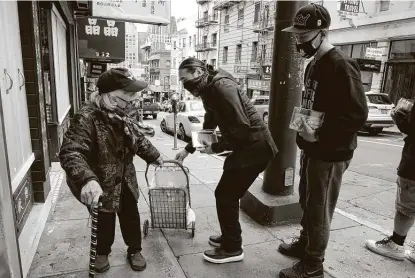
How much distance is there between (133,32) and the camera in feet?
353

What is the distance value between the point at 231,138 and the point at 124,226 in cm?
128

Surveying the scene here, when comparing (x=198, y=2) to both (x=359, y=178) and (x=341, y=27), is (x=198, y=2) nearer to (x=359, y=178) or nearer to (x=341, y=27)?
(x=341, y=27)

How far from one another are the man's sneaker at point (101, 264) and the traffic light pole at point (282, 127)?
1.85 m

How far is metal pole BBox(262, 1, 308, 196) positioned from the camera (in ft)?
11.8

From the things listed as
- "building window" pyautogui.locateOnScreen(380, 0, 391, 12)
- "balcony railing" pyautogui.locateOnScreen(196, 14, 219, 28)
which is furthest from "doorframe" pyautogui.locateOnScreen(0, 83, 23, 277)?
"balcony railing" pyautogui.locateOnScreen(196, 14, 219, 28)

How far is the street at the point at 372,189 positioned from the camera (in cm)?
450

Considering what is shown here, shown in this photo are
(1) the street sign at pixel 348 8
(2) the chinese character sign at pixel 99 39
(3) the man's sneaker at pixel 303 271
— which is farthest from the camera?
(1) the street sign at pixel 348 8

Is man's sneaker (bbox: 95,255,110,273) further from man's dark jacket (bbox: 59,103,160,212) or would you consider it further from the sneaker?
man's dark jacket (bbox: 59,103,160,212)

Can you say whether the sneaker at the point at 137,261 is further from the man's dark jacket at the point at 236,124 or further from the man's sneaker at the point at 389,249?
the man's sneaker at the point at 389,249

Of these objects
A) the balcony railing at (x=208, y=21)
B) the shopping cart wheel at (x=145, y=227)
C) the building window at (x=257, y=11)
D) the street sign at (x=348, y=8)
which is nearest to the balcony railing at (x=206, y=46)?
Answer: the balcony railing at (x=208, y=21)

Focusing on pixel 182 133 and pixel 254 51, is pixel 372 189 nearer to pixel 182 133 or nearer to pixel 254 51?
pixel 182 133

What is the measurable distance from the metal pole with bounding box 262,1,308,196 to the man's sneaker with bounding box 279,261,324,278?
3.95ft

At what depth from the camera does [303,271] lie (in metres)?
2.72

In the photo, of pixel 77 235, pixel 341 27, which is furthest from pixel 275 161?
pixel 341 27
